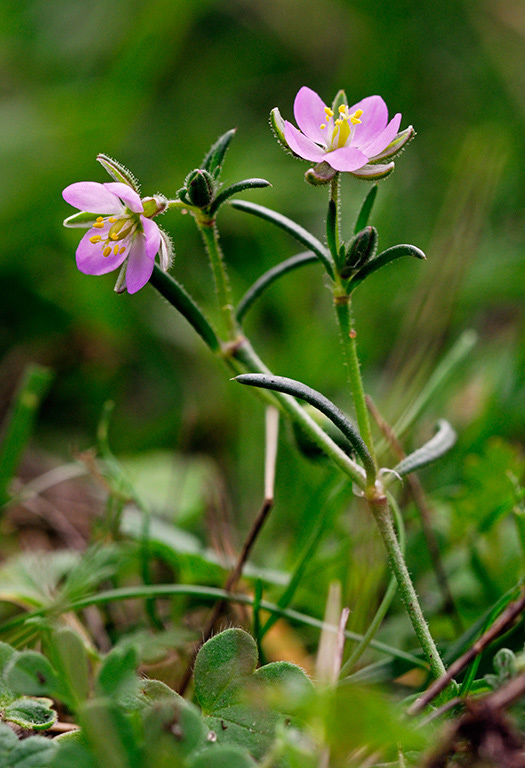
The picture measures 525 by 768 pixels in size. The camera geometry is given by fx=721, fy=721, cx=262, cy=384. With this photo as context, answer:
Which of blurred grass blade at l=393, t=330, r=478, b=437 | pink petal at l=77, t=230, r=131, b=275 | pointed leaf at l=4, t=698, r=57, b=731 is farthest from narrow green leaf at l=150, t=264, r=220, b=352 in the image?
pointed leaf at l=4, t=698, r=57, b=731

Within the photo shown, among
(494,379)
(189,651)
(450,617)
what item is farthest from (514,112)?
(189,651)

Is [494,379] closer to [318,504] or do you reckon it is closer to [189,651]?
[318,504]

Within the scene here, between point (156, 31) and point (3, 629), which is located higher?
point (156, 31)

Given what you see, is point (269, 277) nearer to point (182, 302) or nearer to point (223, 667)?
point (182, 302)

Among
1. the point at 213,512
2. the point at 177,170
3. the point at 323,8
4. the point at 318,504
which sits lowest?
the point at 213,512

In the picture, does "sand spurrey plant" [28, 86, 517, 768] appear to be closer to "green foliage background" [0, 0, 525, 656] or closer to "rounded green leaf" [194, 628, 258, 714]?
"rounded green leaf" [194, 628, 258, 714]

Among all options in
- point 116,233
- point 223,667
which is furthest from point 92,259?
point 223,667
